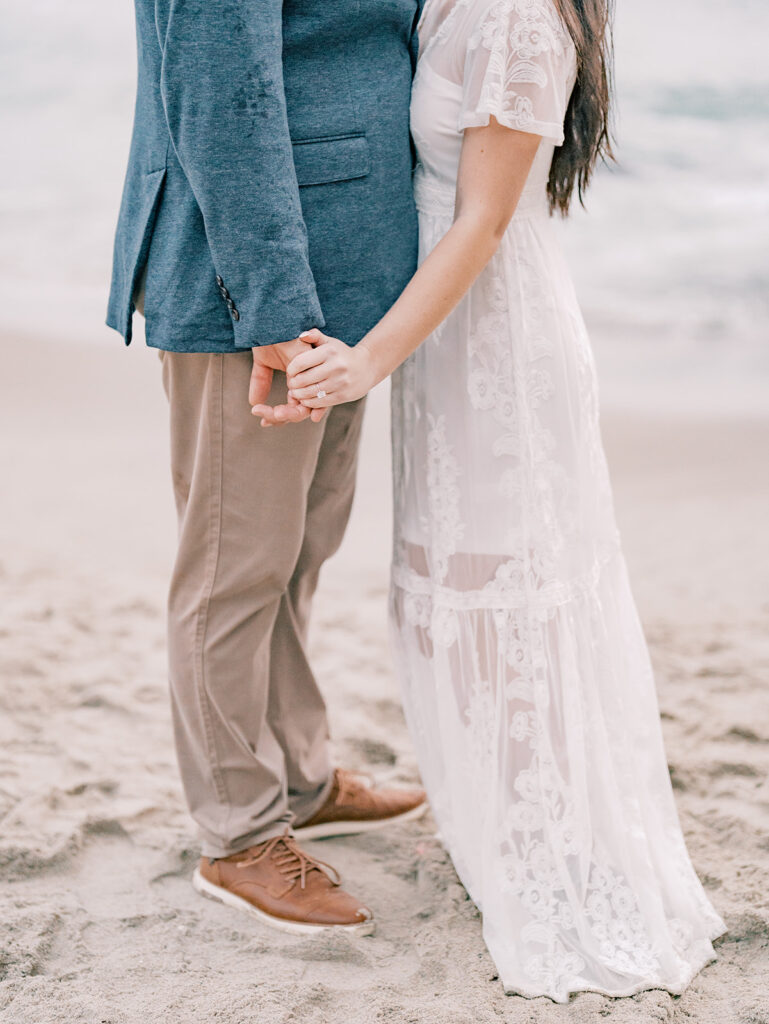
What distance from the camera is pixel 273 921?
166 centimetres

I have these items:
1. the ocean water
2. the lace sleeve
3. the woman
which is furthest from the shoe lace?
the ocean water

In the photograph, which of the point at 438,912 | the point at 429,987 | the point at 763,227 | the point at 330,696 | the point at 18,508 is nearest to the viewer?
the point at 429,987

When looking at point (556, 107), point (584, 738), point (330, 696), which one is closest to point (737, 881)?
point (584, 738)

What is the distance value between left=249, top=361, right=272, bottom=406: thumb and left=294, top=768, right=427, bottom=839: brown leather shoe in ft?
2.89

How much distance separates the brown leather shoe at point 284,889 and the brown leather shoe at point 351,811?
0.18m

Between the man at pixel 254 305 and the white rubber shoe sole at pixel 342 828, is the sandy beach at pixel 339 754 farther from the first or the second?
the man at pixel 254 305

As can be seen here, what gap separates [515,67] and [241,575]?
0.82 meters

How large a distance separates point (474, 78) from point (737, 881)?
135 centimetres

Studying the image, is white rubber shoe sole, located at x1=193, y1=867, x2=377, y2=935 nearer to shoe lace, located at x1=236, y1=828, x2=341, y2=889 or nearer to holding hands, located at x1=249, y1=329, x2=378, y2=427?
shoe lace, located at x1=236, y1=828, x2=341, y2=889

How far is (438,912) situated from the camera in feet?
5.51

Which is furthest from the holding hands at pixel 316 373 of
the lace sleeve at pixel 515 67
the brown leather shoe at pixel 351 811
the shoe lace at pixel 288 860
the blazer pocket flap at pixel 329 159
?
the brown leather shoe at pixel 351 811

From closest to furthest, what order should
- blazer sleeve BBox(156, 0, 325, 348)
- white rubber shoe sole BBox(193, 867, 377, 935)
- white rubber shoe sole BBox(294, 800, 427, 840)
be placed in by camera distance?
blazer sleeve BBox(156, 0, 325, 348) < white rubber shoe sole BBox(193, 867, 377, 935) < white rubber shoe sole BBox(294, 800, 427, 840)

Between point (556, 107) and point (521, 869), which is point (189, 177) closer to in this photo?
point (556, 107)

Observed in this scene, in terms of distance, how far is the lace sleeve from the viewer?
4.44ft
